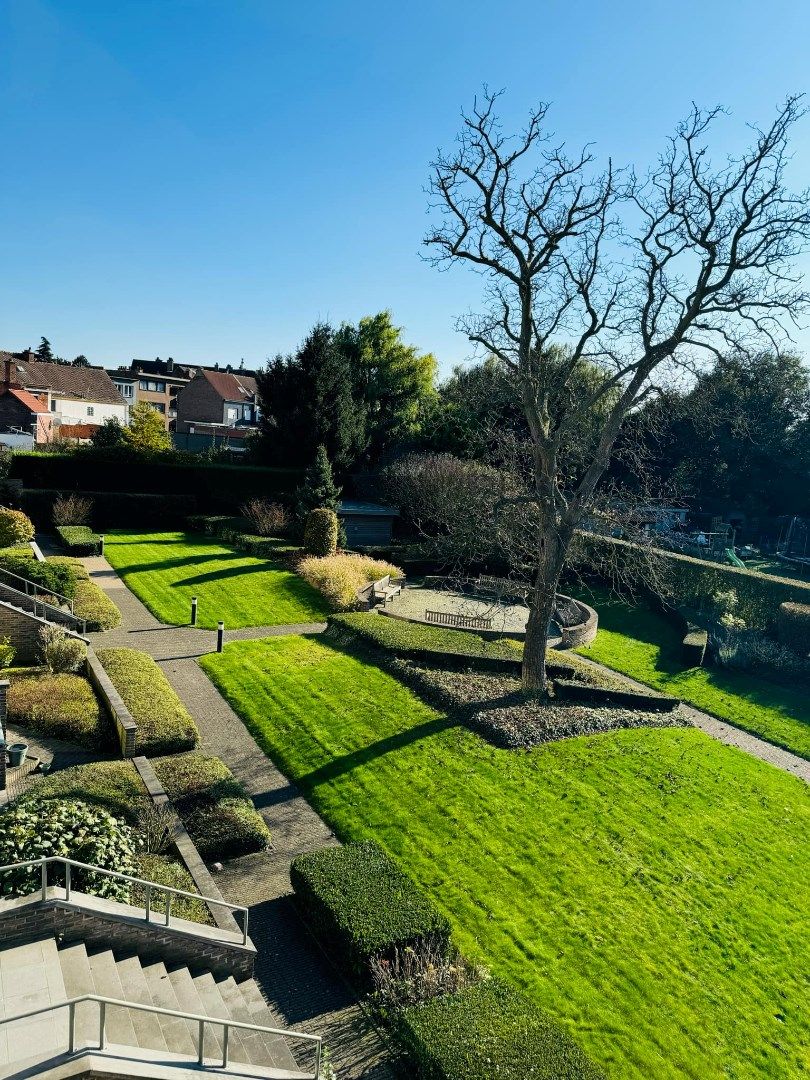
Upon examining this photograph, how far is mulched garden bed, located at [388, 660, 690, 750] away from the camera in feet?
55.0

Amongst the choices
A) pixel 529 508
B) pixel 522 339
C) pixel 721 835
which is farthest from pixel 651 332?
pixel 721 835

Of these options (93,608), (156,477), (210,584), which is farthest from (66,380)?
(93,608)

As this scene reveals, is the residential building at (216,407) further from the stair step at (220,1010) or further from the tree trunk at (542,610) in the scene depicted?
the stair step at (220,1010)

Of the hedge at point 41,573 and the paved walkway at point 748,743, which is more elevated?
the hedge at point 41,573

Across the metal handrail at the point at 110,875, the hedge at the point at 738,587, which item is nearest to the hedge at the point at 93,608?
the metal handrail at the point at 110,875

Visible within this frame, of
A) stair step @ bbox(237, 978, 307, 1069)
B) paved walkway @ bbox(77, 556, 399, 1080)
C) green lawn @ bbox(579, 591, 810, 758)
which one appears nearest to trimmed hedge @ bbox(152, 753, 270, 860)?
paved walkway @ bbox(77, 556, 399, 1080)

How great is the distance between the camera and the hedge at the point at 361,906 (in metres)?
9.22

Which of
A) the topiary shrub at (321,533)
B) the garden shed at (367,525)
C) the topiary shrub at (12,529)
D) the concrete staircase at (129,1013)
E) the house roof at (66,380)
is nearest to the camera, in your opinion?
the concrete staircase at (129,1013)

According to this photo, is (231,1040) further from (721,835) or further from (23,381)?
(23,381)

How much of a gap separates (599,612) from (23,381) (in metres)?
55.6

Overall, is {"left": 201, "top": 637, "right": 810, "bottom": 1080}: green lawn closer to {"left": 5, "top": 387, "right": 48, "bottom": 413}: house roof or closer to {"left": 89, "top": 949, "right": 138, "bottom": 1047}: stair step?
{"left": 89, "top": 949, "right": 138, "bottom": 1047}: stair step

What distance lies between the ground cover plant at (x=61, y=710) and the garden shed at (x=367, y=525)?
2267cm

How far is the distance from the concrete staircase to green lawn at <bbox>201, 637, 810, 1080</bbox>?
3451 millimetres

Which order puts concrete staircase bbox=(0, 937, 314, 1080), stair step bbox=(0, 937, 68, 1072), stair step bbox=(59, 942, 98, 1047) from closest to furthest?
stair step bbox=(0, 937, 68, 1072), concrete staircase bbox=(0, 937, 314, 1080), stair step bbox=(59, 942, 98, 1047)
